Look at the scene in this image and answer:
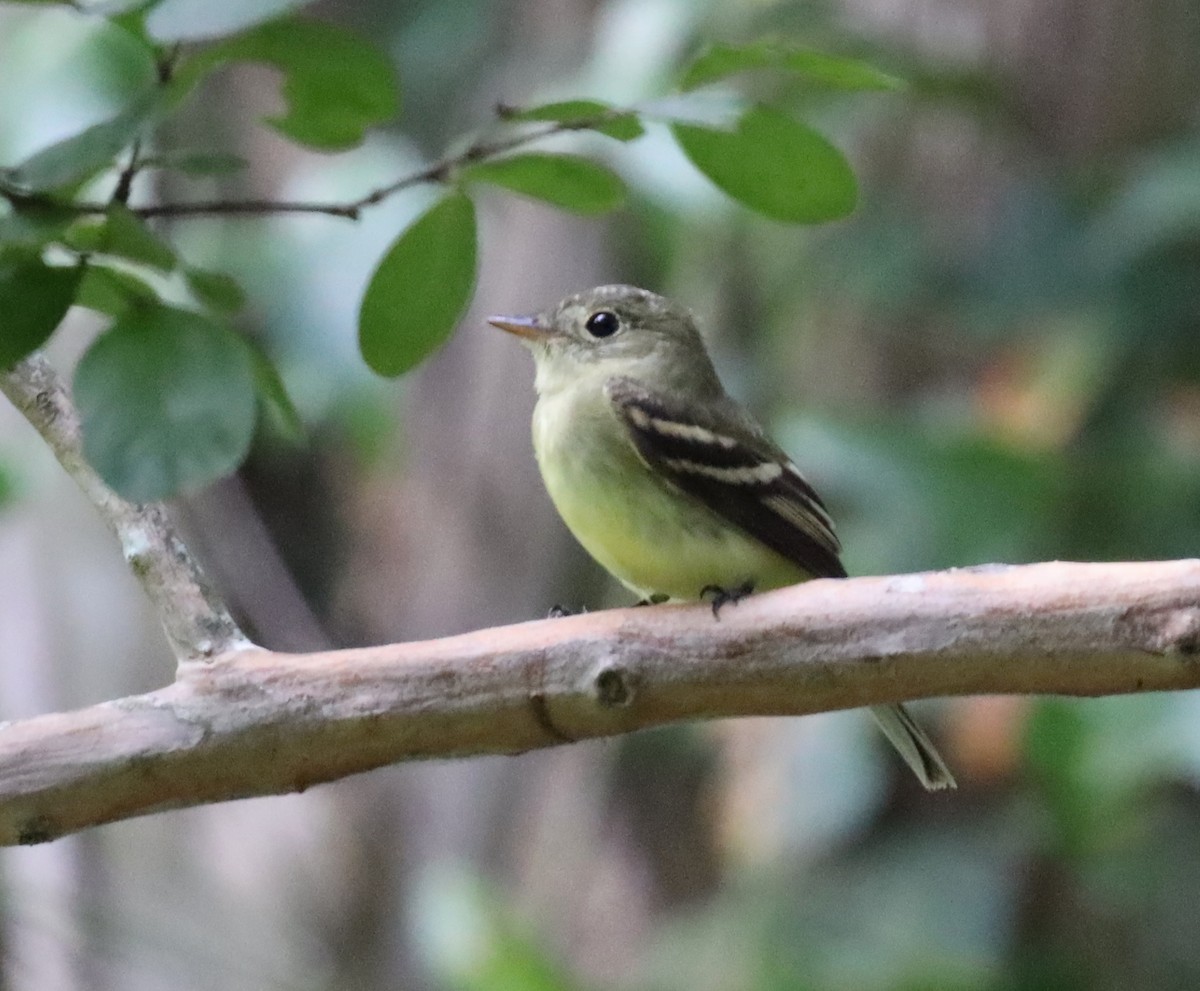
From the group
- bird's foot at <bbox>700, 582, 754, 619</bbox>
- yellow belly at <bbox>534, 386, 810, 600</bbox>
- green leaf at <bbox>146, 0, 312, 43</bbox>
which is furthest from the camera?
yellow belly at <bbox>534, 386, 810, 600</bbox>

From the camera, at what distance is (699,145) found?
139 centimetres

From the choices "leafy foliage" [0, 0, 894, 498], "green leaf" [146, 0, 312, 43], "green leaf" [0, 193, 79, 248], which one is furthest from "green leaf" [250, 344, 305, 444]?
"green leaf" [146, 0, 312, 43]

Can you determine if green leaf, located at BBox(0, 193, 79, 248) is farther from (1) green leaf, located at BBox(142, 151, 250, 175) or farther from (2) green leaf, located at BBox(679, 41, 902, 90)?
(2) green leaf, located at BBox(679, 41, 902, 90)

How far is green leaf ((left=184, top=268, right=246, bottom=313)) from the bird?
2.56ft

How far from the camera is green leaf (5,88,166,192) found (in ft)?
3.73

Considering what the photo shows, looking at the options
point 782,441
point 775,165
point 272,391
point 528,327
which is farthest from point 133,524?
point 782,441

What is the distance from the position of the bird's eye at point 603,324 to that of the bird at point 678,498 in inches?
5.2

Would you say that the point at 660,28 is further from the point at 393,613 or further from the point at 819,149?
the point at 393,613

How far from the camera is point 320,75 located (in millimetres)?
1271

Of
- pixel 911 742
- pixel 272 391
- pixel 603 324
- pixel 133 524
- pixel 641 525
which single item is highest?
pixel 272 391

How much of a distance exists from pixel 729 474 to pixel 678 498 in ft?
0.30

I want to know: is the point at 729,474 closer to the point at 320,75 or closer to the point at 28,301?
the point at 320,75

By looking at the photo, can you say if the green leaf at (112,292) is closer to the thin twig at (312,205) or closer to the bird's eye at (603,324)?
the thin twig at (312,205)

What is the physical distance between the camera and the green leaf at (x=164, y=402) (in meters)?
1.17
